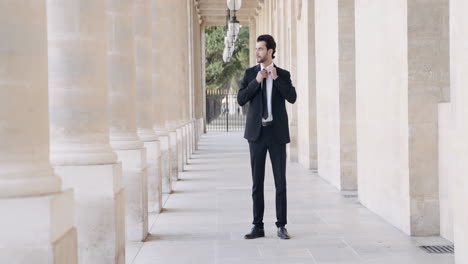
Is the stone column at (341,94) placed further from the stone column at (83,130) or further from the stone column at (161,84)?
the stone column at (83,130)

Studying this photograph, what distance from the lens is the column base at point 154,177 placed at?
10.5 metres

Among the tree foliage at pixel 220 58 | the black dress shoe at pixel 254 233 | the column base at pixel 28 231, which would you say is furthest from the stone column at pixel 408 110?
the tree foliage at pixel 220 58

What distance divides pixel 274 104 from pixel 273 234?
1.53 metres

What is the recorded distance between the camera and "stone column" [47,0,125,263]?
6336mm

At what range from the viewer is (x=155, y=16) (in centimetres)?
1352

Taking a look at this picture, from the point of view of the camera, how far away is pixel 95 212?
635 cm

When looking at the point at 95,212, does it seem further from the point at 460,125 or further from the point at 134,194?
the point at 460,125

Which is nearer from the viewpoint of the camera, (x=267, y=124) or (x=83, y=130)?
(x=83, y=130)

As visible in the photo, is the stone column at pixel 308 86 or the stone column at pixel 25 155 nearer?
the stone column at pixel 25 155

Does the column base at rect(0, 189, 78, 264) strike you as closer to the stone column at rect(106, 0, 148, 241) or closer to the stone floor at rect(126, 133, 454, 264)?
the stone floor at rect(126, 133, 454, 264)

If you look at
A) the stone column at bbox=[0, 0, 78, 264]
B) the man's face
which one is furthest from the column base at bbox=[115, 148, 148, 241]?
the stone column at bbox=[0, 0, 78, 264]

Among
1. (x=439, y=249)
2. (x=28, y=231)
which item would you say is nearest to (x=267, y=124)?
(x=439, y=249)

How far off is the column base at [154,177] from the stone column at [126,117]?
180 cm

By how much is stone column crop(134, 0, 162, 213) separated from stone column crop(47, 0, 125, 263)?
3.92 m
